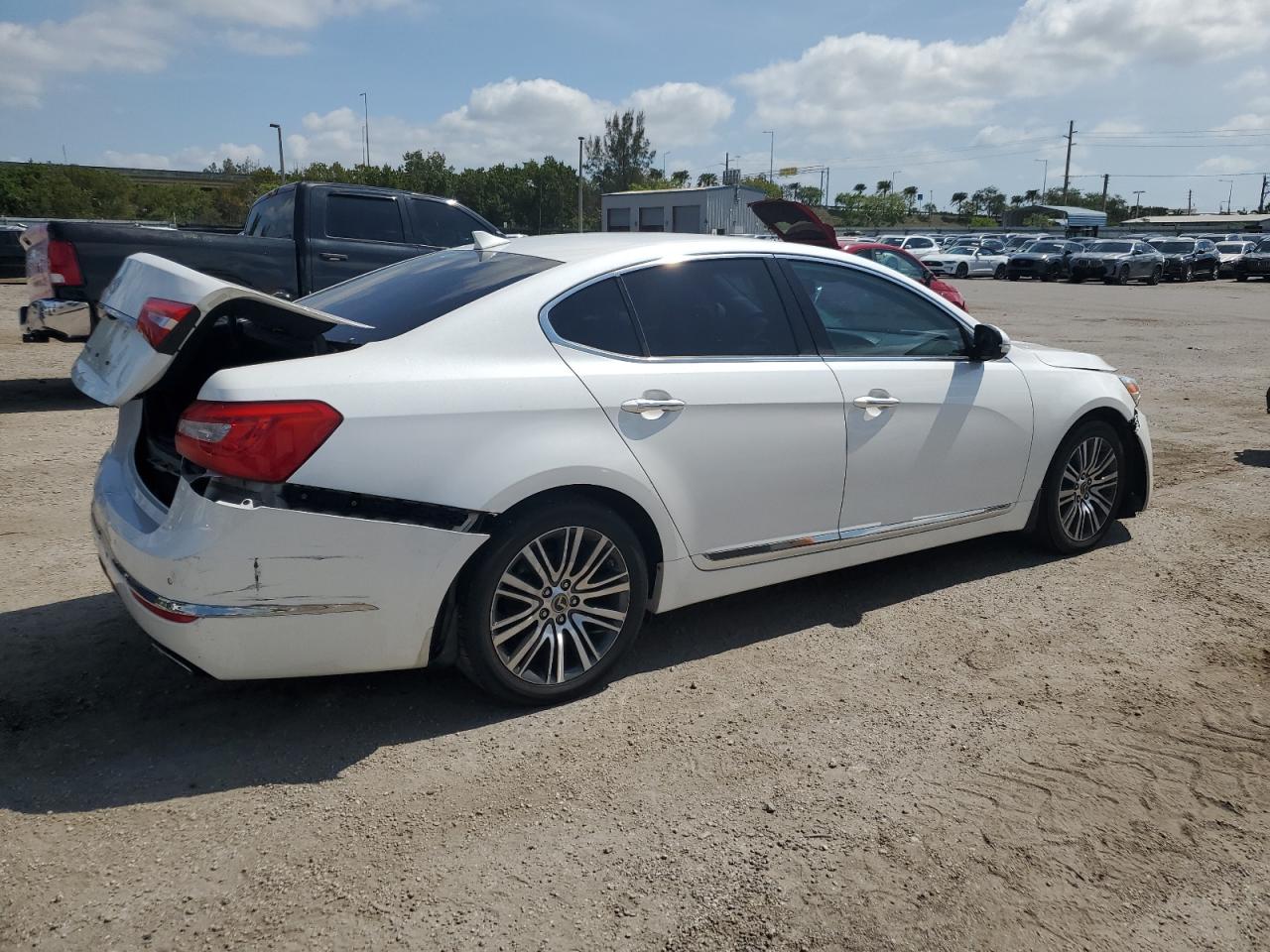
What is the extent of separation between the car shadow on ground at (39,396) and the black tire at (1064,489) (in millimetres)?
7833

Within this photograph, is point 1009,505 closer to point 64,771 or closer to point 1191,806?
point 1191,806

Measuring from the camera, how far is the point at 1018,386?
4855 mm

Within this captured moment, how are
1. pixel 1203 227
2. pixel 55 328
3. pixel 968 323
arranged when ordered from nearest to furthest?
pixel 968 323, pixel 55 328, pixel 1203 227

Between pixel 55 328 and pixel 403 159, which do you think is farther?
pixel 403 159

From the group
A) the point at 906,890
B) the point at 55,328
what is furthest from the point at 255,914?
the point at 55,328

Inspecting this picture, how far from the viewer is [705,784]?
3.14 metres

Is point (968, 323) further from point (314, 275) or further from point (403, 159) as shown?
point (403, 159)

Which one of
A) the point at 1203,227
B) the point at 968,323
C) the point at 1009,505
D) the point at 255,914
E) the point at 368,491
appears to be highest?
the point at 1203,227

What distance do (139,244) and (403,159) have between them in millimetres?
65538

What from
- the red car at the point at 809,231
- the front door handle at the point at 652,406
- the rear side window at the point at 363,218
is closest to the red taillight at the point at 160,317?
the front door handle at the point at 652,406

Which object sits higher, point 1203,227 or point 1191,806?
point 1203,227

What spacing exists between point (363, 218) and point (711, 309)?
6865 mm

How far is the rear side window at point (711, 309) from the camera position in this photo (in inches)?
151

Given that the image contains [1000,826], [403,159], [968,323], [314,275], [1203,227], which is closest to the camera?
[1000,826]
